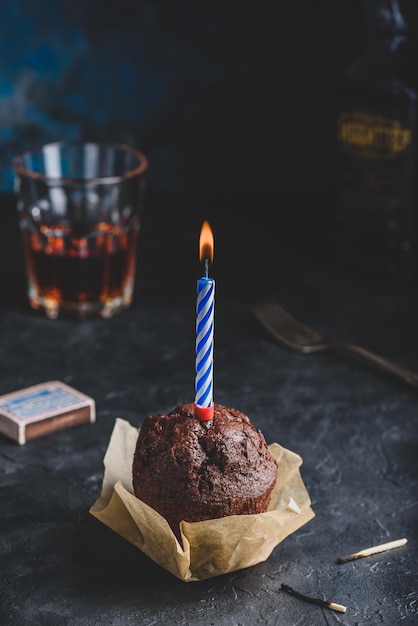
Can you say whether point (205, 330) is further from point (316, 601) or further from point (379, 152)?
point (379, 152)

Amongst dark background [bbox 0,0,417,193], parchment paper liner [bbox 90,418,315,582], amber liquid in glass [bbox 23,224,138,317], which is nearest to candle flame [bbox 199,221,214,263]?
parchment paper liner [bbox 90,418,315,582]

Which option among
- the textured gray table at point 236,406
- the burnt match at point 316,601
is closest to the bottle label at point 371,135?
the textured gray table at point 236,406

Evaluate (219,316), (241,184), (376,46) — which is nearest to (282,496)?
(219,316)

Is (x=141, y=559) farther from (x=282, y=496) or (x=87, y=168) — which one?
(x=87, y=168)

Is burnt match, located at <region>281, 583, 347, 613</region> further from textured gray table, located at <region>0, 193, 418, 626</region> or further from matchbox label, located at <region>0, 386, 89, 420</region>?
matchbox label, located at <region>0, 386, 89, 420</region>

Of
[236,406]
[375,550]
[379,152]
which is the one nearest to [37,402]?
[236,406]
